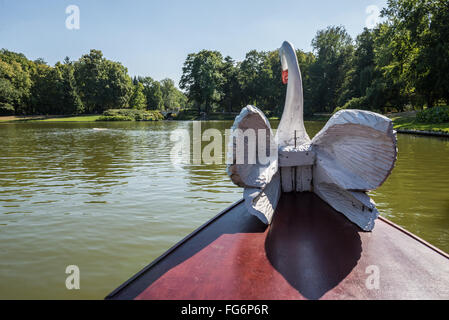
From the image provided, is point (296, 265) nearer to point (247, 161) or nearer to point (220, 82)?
point (247, 161)

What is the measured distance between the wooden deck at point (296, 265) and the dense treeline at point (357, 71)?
25.8m

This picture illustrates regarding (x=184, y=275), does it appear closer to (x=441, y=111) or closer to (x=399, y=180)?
(x=399, y=180)

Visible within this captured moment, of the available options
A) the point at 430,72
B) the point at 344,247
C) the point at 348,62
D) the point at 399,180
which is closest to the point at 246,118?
the point at 344,247

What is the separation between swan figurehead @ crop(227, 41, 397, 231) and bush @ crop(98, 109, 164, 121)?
5326 cm

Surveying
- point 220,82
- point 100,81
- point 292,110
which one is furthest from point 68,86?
point 292,110

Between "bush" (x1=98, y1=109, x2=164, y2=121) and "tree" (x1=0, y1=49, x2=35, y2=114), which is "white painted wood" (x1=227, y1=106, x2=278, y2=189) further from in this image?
"tree" (x1=0, y1=49, x2=35, y2=114)

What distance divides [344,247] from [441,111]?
2422 cm

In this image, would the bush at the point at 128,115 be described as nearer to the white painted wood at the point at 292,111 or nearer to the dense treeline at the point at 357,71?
the dense treeline at the point at 357,71

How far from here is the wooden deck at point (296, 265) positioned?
6.23 feet

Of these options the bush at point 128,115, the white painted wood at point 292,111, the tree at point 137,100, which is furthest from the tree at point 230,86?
the white painted wood at point 292,111

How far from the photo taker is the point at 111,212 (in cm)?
565

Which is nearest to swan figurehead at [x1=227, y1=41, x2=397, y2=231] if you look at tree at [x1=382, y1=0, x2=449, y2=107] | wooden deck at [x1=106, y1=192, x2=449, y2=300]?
wooden deck at [x1=106, y1=192, x2=449, y2=300]

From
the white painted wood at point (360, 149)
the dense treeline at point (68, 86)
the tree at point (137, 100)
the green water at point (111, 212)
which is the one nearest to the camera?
the white painted wood at point (360, 149)
